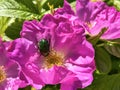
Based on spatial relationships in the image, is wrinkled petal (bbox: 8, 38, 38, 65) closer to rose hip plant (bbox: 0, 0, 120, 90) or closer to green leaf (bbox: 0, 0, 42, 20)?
rose hip plant (bbox: 0, 0, 120, 90)

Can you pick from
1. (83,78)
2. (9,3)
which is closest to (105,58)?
(83,78)

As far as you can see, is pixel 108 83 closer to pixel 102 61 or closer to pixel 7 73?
pixel 102 61

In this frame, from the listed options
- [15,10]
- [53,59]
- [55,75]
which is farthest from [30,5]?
[55,75]

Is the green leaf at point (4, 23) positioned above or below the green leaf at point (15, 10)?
below

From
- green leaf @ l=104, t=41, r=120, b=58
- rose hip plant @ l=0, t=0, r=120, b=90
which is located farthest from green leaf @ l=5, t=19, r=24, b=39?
green leaf @ l=104, t=41, r=120, b=58

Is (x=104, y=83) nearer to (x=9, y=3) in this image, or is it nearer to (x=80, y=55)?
(x=80, y=55)

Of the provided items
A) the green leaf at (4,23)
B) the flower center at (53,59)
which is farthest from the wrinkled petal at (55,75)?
the green leaf at (4,23)

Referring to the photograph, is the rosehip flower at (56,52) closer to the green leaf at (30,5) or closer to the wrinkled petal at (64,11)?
the wrinkled petal at (64,11)
